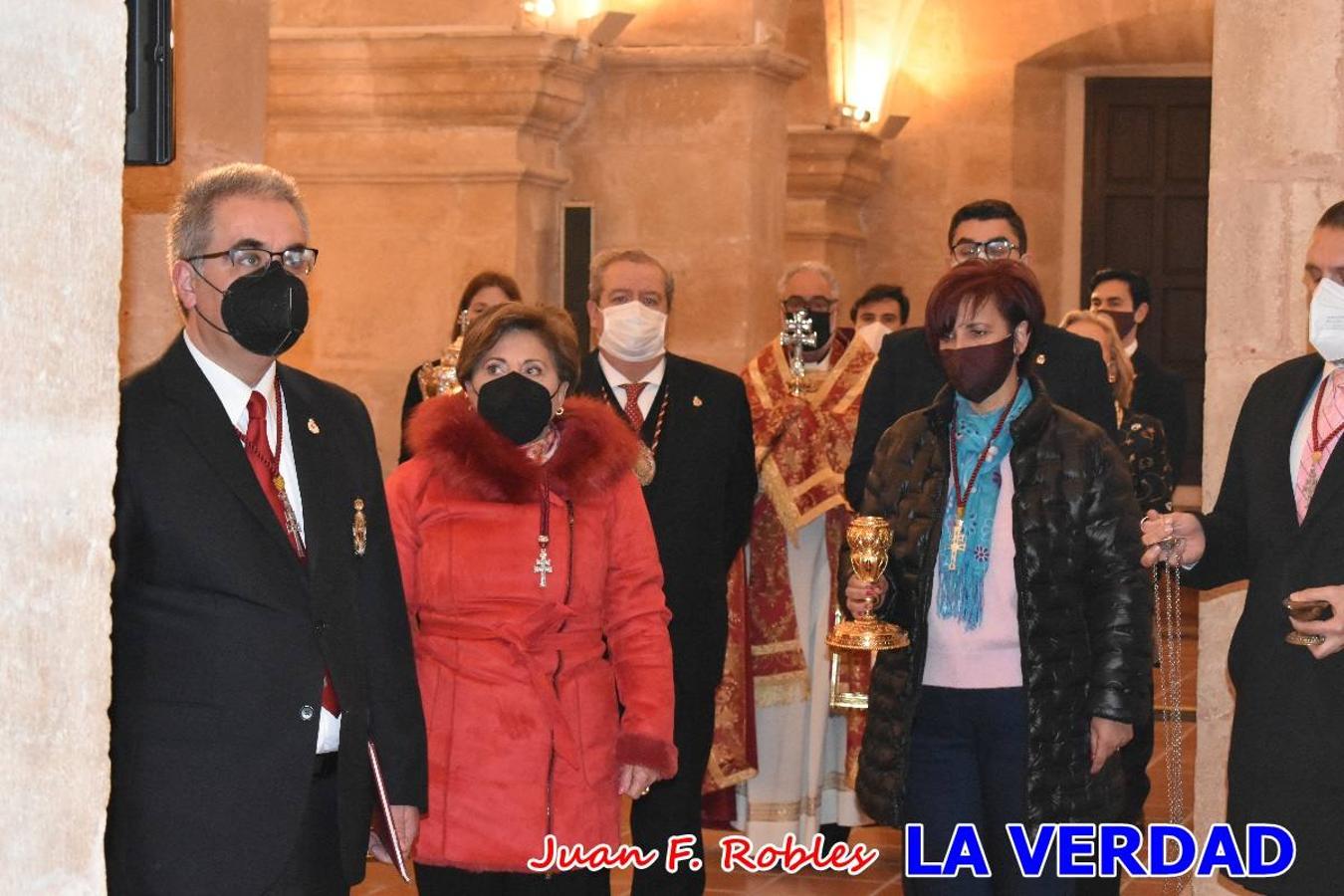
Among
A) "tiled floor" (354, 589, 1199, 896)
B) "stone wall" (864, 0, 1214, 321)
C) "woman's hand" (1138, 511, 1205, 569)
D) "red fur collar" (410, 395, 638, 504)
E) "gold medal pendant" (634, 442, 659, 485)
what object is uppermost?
"stone wall" (864, 0, 1214, 321)

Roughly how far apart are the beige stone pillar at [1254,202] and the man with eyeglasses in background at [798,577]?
1724 mm

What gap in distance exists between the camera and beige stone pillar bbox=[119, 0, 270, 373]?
4.78 m

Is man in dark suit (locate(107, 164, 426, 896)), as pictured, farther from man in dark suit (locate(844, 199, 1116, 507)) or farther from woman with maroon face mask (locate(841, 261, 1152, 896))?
man in dark suit (locate(844, 199, 1116, 507))

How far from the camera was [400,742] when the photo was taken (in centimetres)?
332

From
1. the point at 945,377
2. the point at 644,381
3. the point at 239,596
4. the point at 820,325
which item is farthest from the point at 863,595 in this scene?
the point at 820,325

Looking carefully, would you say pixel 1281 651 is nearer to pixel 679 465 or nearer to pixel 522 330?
pixel 522 330

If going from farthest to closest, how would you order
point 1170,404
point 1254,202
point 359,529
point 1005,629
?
point 1170,404
point 1254,202
point 1005,629
point 359,529

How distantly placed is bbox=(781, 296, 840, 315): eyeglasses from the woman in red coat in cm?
269

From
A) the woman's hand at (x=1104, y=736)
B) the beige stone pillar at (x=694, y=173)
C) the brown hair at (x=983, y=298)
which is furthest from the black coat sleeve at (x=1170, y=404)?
the woman's hand at (x=1104, y=736)

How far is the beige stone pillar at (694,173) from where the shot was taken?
30.9 feet

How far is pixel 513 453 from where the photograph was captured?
400 centimetres

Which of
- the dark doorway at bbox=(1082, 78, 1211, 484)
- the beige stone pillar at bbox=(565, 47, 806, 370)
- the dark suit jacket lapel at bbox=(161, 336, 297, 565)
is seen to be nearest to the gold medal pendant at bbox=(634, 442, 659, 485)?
the dark suit jacket lapel at bbox=(161, 336, 297, 565)

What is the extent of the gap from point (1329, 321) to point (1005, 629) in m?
0.83

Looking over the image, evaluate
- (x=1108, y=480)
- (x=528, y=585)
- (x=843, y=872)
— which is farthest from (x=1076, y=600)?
(x=843, y=872)
